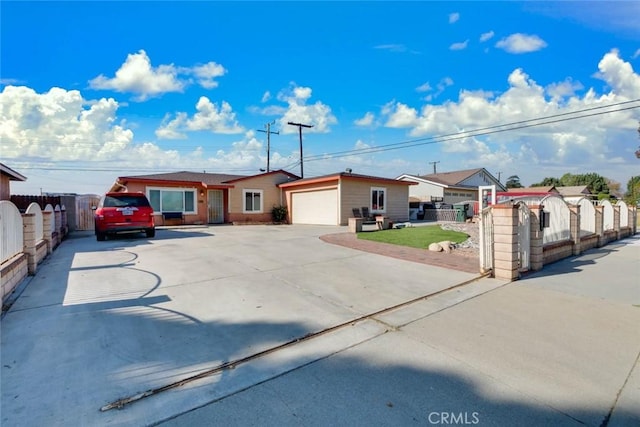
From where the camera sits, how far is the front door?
20094mm

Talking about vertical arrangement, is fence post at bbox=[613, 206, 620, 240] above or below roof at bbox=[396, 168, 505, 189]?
below

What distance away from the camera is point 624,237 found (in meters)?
13.7

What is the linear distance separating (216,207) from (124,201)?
943 cm

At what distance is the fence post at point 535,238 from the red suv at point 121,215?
1147cm

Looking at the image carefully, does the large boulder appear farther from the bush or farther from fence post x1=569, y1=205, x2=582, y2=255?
the bush

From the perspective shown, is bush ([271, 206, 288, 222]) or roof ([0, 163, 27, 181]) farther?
bush ([271, 206, 288, 222])

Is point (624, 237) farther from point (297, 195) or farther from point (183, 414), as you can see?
point (183, 414)

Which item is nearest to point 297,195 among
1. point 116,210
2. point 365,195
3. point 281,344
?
point 365,195

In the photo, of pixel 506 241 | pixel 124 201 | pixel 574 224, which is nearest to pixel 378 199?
pixel 574 224

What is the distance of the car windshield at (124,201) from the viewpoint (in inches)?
422

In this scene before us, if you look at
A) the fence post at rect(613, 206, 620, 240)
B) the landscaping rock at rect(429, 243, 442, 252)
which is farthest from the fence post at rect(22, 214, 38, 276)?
the fence post at rect(613, 206, 620, 240)

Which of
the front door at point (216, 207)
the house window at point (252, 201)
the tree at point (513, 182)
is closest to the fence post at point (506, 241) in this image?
the house window at point (252, 201)

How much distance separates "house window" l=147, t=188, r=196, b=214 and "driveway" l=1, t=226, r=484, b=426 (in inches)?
422

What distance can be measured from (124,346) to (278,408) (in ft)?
6.19
